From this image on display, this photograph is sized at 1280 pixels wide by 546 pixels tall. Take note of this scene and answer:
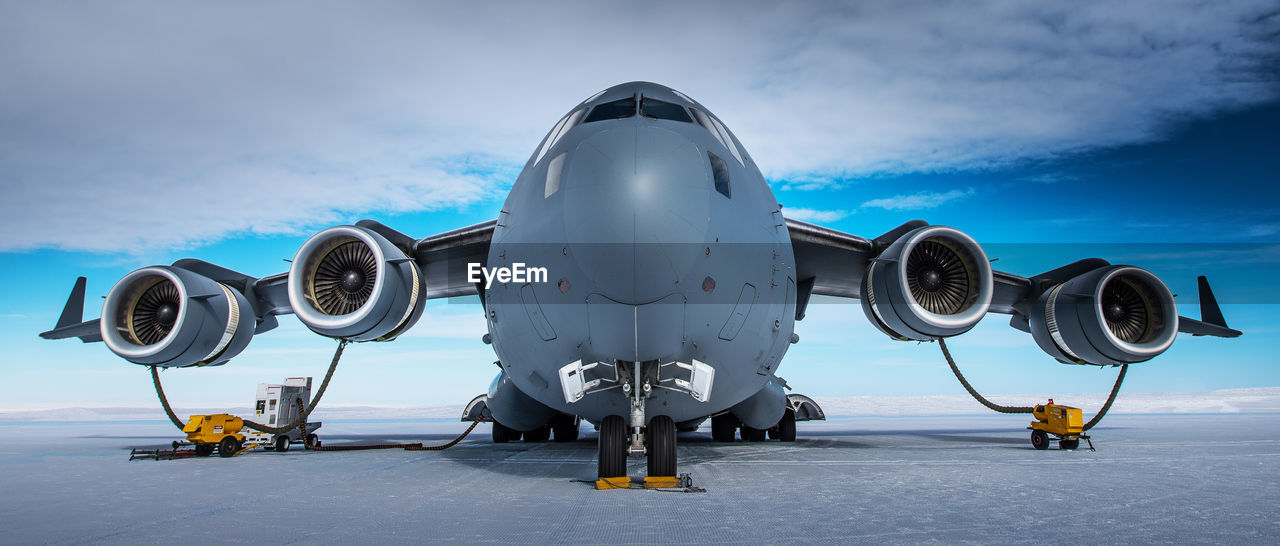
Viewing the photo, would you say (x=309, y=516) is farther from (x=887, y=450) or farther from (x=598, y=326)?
(x=887, y=450)

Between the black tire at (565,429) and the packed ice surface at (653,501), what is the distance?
13.1 ft

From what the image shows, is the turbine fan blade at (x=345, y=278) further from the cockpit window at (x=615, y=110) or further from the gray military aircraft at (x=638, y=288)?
the cockpit window at (x=615, y=110)

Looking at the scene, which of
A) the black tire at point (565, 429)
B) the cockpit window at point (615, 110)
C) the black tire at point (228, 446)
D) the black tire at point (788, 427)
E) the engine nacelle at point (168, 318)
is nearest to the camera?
the cockpit window at point (615, 110)

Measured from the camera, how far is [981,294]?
25.3ft

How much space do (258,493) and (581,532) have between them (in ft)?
9.57

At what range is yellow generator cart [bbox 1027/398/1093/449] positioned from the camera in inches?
366

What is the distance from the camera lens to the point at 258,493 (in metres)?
4.72

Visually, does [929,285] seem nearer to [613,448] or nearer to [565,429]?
[613,448]

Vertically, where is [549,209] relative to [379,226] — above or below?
below

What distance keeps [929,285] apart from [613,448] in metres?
5.03

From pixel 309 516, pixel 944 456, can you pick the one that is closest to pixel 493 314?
pixel 309 516

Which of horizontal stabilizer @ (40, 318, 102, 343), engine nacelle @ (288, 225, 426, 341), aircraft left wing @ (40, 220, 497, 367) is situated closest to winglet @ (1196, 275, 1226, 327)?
aircraft left wing @ (40, 220, 497, 367)

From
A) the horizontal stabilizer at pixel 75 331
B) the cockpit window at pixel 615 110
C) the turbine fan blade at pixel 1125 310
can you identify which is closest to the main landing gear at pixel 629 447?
the cockpit window at pixel 615 110

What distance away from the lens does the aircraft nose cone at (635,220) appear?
4570 millimetres
